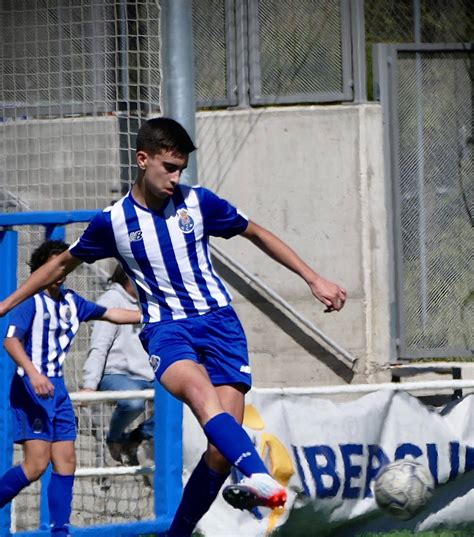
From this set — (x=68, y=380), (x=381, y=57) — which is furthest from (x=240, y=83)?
(x=68, y=380)

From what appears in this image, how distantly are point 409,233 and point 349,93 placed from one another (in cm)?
121

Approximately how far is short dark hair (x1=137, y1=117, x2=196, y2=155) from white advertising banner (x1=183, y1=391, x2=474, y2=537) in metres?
2.15

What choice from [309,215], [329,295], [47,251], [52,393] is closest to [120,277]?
[47,251]

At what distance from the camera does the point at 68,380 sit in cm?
916

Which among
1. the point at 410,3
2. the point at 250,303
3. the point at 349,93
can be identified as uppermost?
the point at 410,3

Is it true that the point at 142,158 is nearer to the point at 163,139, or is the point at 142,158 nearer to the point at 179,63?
the point at 163,139

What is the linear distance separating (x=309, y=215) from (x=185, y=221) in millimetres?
4350

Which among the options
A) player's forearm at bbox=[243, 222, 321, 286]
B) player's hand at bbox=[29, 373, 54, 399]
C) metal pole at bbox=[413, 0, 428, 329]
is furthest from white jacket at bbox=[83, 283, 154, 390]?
metal pole at bbox=[413, 0, 428, 329]

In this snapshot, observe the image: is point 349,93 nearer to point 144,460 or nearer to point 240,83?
point 240,83

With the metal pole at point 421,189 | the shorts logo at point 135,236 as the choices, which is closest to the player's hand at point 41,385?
the shorts logo at point 135,236

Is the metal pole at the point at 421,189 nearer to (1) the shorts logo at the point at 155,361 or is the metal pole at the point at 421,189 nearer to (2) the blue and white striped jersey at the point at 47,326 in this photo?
(2) the blue and white striped jersey at the point at 47,326

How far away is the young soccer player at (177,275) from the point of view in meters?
6.04

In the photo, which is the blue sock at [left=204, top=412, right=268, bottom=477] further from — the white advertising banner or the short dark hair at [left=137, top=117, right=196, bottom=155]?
the white advertising banner

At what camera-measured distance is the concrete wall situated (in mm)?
10414
